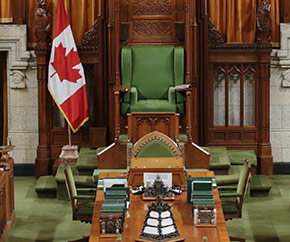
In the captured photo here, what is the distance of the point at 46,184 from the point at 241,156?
270cm

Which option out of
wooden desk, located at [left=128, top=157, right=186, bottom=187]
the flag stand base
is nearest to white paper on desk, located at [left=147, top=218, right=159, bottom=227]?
wooden desk, located at [left=128, top=157, right=186, bottom=187]

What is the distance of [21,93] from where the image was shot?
397 inches

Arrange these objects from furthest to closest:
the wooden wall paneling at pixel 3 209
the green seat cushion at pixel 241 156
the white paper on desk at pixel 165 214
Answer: the green seat cushion at pixel 241 156, the wooden wall paneling at pixel 3 209, the white paper on desk at pixel 165 214

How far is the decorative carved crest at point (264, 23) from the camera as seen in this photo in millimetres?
9555

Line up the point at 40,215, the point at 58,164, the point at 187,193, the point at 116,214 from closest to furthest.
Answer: the point at 116,214
the point at 187,193
the point at 40,215
the point at 58,164

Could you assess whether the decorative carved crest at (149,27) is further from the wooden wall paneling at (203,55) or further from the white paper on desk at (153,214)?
the white paper on desk at (153,214)

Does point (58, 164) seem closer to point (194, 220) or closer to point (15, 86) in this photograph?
point (15, 86)

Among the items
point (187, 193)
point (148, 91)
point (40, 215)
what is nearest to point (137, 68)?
point (148, 91)

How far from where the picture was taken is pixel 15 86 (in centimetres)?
1000

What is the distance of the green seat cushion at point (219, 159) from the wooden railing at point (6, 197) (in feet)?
8.81

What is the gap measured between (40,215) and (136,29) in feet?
9.84

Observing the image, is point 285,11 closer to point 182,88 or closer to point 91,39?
point 182,88

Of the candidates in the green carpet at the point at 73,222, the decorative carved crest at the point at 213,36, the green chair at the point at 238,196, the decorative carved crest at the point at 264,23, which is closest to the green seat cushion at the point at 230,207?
the green chair at the point at 238,196

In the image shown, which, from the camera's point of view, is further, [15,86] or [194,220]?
[15,86]
